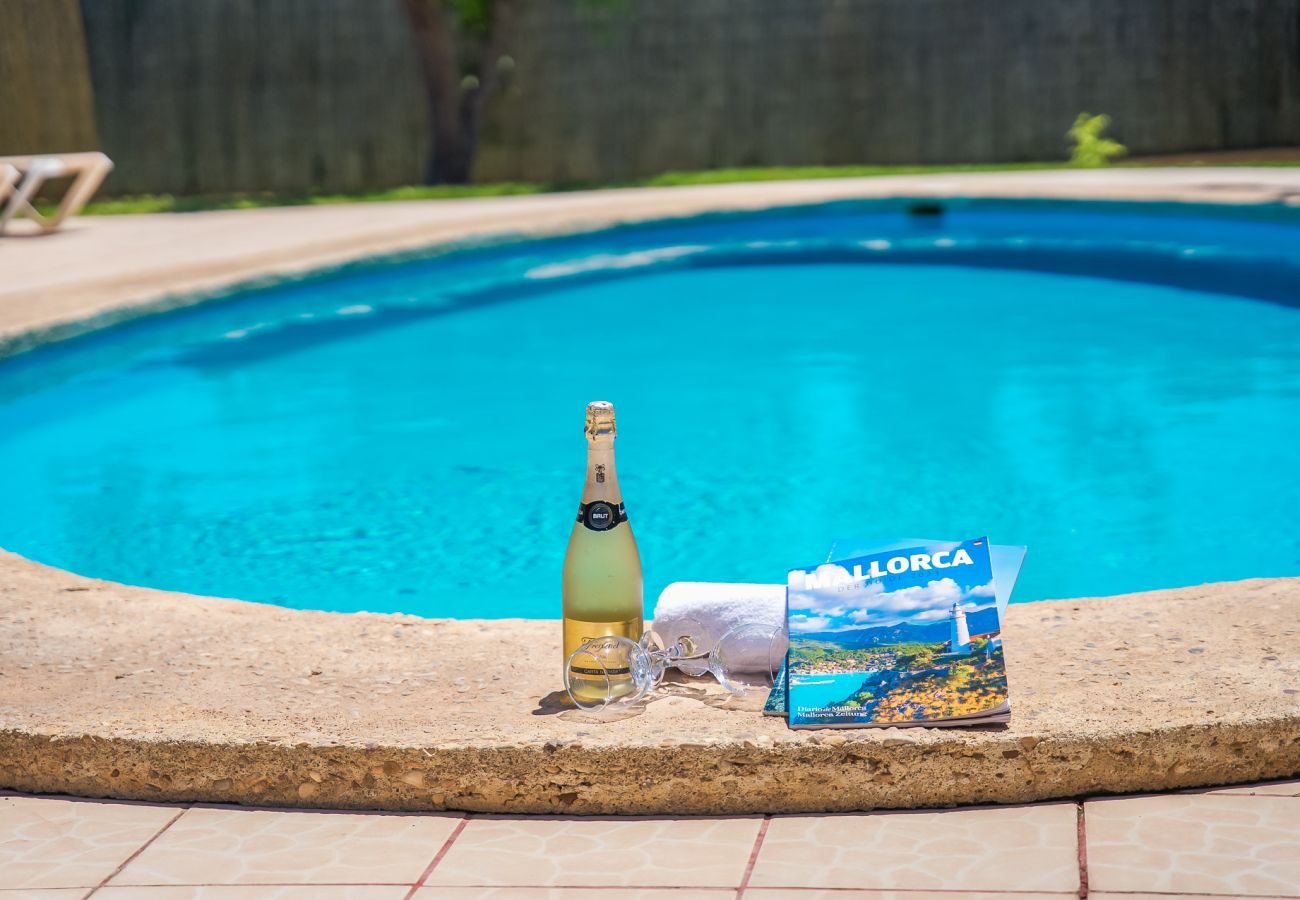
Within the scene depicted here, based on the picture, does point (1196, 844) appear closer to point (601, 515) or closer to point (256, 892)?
point (601, 515)

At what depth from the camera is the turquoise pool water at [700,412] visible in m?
3.79

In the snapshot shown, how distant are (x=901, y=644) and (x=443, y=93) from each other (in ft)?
36.5

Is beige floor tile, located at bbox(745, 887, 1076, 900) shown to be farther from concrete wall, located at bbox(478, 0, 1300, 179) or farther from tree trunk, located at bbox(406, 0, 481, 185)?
concrete wall, located at bbox(478, 0, 1300, 179)

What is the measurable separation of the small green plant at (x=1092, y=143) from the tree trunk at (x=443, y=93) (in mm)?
4921

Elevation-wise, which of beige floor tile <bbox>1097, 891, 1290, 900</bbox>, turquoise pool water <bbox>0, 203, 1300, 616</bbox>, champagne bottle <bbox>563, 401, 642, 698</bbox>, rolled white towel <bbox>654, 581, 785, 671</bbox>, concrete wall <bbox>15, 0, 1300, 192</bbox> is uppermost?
concrete wall <bbox>15, 0, 1300, 192</bbox>

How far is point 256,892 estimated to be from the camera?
5.13 feet

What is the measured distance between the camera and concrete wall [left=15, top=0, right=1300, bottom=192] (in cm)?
1252

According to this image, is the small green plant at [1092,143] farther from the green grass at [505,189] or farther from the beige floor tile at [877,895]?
the beige floor tile at [877,895]

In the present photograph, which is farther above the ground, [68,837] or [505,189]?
[505,189]

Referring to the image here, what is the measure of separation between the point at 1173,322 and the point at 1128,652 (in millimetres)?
5154

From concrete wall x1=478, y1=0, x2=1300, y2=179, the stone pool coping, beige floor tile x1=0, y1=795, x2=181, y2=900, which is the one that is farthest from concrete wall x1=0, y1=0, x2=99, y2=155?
beige floor tile x1=0, y1=795, x2=181, y2=900

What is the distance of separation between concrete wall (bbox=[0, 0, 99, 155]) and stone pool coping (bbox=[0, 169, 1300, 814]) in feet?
40.1

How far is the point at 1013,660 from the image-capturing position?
6.42 feet

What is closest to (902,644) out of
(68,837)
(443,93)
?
(68,837)
